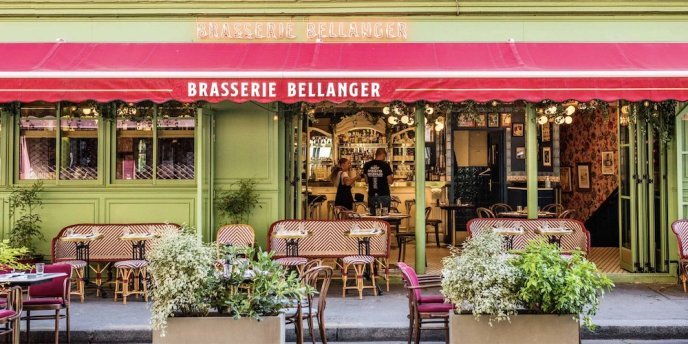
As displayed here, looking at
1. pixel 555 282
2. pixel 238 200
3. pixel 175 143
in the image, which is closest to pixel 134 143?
pixel 175 143

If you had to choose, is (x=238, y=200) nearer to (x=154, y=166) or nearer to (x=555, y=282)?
(x=154, y=166)

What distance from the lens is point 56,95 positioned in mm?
8750

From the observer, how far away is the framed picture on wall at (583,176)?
16.8 meters

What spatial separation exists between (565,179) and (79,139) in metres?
12.0

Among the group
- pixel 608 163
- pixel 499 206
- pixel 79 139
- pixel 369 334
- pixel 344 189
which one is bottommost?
pixel 369 334

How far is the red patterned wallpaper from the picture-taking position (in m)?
15.9

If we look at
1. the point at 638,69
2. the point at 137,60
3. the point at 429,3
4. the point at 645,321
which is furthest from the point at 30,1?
the point at 645,321

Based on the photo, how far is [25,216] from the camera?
34.8 ft

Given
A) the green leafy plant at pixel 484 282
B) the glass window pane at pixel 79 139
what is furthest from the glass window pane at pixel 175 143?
the green leafy plant at pixel 484 282

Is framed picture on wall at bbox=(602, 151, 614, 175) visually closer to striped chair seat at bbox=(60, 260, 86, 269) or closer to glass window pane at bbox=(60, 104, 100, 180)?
glass window pane at bbox=(60, 104, 100, 180)

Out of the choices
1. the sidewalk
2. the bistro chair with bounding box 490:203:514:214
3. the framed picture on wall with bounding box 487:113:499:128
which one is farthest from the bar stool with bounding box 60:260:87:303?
the framed picture on wall with bounding box 487:113:499:128

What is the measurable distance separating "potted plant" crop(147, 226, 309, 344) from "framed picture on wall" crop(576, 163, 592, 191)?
1272 cm

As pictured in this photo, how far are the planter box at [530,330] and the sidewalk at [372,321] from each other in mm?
2268

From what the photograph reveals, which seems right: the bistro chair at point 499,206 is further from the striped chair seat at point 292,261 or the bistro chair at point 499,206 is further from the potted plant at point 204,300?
the potted plant at point 204,300
